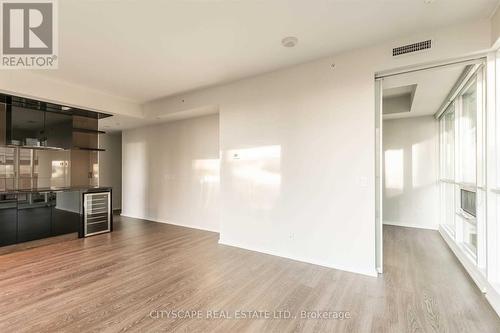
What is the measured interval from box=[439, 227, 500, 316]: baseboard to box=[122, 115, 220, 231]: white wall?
4.18 metres

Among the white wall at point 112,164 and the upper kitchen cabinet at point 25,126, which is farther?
the white wall at point 112,164

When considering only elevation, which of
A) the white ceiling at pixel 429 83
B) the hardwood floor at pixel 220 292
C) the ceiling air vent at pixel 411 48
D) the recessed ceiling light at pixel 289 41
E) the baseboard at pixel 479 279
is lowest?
the hardwood floor at pixel 220 292

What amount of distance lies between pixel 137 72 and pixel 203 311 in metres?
3.62

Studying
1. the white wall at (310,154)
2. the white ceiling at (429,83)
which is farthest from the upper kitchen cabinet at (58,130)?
the white ceiling at (429,83)

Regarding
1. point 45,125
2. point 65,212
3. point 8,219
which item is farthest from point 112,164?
point 8,219

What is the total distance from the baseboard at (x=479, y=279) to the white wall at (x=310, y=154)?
1061 mm

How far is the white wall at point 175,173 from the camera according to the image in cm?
538

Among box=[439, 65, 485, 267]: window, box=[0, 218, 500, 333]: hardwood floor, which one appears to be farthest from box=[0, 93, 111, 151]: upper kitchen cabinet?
box=[439, 65, 485, 267]: window

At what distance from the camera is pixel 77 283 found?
277 cm

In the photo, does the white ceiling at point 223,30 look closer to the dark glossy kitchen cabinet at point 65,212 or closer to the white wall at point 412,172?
the dark glossy kitchen cabinet at point 65,212

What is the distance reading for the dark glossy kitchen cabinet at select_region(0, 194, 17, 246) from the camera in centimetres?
384

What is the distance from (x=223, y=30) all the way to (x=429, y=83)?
3.06 m

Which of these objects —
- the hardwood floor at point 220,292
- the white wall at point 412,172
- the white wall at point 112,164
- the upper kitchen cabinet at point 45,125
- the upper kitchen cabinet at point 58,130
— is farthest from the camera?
the white wall at point 112,164

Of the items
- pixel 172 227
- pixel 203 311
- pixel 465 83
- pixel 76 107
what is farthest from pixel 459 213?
pixel 76 107
